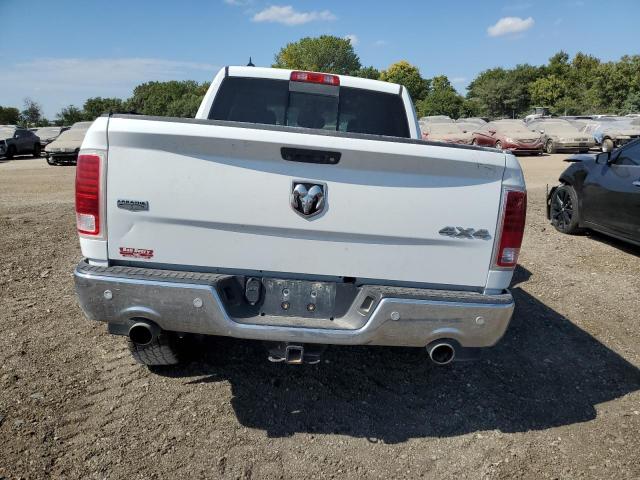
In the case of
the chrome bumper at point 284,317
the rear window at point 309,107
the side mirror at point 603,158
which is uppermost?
the rear window at point 309,107

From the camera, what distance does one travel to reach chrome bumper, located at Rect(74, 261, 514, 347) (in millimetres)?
2590

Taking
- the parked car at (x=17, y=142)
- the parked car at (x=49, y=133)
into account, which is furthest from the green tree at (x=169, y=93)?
the parked car at (x=17, y=142)

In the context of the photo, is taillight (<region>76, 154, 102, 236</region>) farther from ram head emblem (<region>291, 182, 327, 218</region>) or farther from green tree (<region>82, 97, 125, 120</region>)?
green tree (<region>82, 97, 125, 120</region>)

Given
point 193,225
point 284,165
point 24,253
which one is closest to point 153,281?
point 193,225

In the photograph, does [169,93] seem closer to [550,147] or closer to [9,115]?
[9,115]

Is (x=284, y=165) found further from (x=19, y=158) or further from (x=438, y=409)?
(x=19, y=158)

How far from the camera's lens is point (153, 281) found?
259 cm

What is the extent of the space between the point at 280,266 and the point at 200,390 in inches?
48.6

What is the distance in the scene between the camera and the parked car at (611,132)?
22281mm

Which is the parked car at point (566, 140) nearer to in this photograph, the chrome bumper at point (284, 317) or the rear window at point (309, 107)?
the rear window at point (309, 107)

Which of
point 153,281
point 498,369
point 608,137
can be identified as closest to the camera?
point 153,281

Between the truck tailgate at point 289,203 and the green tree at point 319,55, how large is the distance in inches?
3822

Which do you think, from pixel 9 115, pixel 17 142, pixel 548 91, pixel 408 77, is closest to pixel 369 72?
pixel 408 77

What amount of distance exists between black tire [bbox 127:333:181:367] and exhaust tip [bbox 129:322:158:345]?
34 cm
